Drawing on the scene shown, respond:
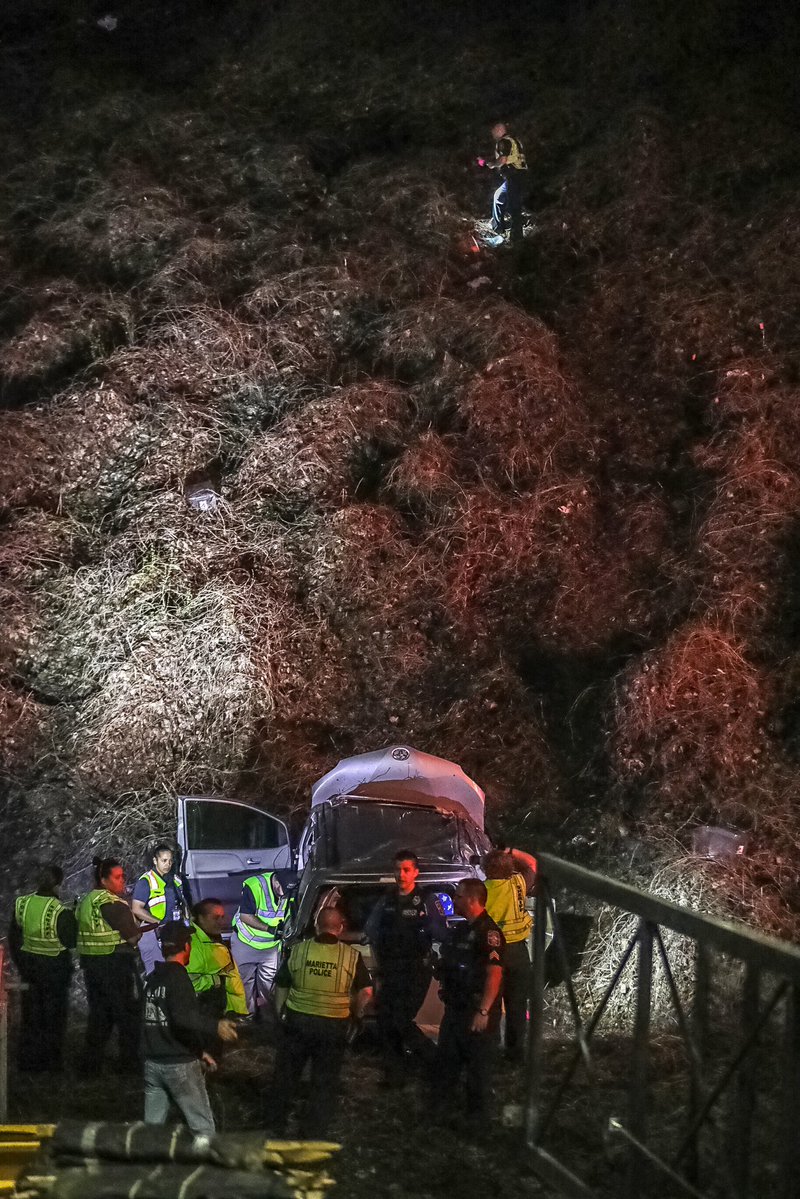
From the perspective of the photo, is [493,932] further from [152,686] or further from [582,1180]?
[152,686]

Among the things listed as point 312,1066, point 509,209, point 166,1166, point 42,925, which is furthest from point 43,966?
point 509,209

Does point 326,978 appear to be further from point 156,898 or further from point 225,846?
point 225,846

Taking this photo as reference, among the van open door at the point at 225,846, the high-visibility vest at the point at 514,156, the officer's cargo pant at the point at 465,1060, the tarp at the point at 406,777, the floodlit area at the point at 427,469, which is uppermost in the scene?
the high-visibility vest at the point at 514,156

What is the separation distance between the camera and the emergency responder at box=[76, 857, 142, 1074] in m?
8.09

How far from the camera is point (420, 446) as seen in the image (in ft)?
50.6

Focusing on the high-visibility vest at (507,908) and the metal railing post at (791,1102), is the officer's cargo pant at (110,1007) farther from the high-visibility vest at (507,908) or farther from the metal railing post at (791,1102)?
the metal railing post at (791,1102)

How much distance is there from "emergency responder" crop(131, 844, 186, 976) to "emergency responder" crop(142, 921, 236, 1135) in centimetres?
256

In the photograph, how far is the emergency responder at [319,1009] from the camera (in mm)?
6629

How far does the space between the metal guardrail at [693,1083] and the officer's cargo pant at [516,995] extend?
0.76 meters

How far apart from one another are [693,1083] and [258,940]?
4.29 metres

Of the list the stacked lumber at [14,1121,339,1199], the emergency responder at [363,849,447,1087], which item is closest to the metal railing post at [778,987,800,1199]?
the stacked lumber at [14,1121,339,1199]

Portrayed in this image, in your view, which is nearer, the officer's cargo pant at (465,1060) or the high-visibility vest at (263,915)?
the officer's cargo pant at (465,1060)

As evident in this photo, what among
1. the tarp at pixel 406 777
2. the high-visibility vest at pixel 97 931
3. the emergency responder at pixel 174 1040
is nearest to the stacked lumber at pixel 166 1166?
the emergency responder at pixel 174 1040

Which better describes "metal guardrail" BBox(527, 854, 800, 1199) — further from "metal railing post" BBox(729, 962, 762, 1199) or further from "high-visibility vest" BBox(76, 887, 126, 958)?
"high-visibility vest" BBox(76, 887, 126, 958)
